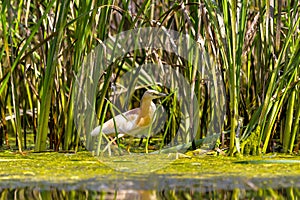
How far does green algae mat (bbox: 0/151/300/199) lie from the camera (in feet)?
9.12

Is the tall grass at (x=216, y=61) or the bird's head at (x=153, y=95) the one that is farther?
the bird's head at (x=153, y=95)

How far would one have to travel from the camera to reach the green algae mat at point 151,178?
109 inches

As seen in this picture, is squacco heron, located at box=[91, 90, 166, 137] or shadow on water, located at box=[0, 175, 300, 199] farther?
squacco heron, located at box=[91, 90, 166, 137]

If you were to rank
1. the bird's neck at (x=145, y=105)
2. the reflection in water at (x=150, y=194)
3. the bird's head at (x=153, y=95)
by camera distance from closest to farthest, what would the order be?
the reflection in water at (x=150, y=194) < the bird's head at (x=153, y=95) < the bird's neck at (x=145, y=105)

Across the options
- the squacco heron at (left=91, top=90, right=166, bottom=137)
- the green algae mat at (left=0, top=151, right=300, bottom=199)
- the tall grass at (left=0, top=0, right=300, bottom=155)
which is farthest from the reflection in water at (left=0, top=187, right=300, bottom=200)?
the squacco heron at (left=91, top=90, right=166, bottom=137)

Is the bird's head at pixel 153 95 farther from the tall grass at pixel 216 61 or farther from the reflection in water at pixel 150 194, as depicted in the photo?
the reflection in water at pixel 150 194

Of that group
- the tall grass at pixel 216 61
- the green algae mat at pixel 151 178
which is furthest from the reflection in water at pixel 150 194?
the tall grass at pixel 216 61

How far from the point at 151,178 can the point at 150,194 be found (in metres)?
0.41

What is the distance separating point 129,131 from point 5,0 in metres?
1.25

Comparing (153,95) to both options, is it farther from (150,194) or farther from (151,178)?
(150,194)

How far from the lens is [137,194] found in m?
2.74

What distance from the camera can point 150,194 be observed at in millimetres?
2746

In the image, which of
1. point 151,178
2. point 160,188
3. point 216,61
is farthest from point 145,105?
point 160,188

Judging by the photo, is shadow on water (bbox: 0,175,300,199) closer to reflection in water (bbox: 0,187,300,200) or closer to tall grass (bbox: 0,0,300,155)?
reflection in water (bbox: 0,187,300,200)
